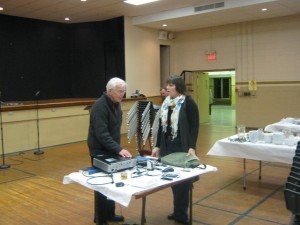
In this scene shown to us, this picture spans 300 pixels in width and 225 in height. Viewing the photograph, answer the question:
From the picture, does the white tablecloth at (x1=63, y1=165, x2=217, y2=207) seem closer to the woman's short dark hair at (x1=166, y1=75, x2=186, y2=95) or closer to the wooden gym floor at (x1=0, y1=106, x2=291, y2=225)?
the woman's short dark hair at (x1=166, y1=75, x2=186, y2=95)

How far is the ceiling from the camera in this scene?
7637 mm

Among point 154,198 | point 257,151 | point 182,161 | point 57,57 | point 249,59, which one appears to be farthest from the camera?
point 57,57

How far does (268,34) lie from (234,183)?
6.04 metres

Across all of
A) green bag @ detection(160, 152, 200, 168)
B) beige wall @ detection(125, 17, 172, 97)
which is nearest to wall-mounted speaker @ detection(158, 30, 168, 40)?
beige wall @ detection(125, 17, 172, 97)

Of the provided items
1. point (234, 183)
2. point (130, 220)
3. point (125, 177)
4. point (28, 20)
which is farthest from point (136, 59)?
point (125, 177)

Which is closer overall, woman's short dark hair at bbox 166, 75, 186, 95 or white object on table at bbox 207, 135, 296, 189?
woman's short dark hair at bbox 166, 75, 186, 95

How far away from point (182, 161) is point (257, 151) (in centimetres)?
151

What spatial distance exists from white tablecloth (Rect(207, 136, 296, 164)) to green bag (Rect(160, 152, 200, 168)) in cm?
139

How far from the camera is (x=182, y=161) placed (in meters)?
2.71

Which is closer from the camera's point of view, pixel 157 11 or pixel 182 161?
pixel 182 161

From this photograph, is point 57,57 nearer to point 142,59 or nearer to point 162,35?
point 142,59

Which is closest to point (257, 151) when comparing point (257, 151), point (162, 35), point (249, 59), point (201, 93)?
point (257, 151)

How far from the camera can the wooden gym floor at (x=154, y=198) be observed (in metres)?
3.40

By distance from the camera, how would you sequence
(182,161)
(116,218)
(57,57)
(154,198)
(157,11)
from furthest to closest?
1. (57,57)
2. (157,11)
3. (154,198)
4. (116,218)
5. (182,161)
